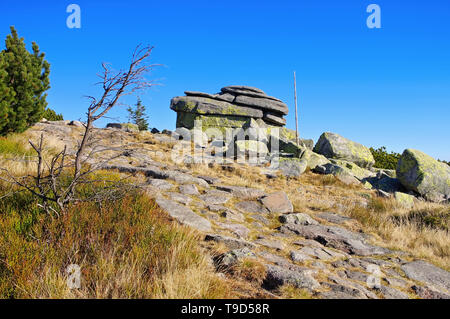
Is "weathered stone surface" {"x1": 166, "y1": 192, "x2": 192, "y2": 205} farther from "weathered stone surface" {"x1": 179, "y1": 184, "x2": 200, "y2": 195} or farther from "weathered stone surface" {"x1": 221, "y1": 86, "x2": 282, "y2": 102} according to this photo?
"weathered stone surface" {"x1": 221, "y1": 86, "x2": 282, "y2": 102}

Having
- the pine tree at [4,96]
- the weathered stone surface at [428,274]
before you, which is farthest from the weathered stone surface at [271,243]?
the pine tree at [4,96]

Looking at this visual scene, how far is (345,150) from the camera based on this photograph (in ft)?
64.6

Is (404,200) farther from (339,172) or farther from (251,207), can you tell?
(251,207)

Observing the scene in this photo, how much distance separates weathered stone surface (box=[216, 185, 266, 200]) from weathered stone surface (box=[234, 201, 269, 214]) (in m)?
0.45

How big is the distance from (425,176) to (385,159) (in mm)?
15874

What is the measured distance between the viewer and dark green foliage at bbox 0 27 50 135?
11422 mm

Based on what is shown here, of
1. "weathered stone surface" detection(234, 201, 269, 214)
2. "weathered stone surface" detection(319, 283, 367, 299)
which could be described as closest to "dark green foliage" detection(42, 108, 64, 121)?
"weathered stone surface" detection(234, 201, 269, 214)

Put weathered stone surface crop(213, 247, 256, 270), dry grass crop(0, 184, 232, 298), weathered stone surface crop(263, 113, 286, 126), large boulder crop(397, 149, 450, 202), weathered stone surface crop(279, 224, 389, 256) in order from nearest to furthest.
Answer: dry grass crop(0, 184, 232, 298)
weathered stone surface crop(213, 247, 256, 270)
weathered stone surface crop(279, 224, 389, 256)
large boulder crop(397, 149, 450, 202)
weathered stone surface crop(263, 113, 286, 126)

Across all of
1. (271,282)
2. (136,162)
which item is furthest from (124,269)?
(136,162)

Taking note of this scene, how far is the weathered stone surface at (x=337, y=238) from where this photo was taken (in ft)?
20.2

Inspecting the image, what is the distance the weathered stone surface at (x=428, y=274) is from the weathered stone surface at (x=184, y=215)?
3797 millimetres

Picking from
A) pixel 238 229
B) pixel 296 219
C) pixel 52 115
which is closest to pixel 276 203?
pixel 296 219
